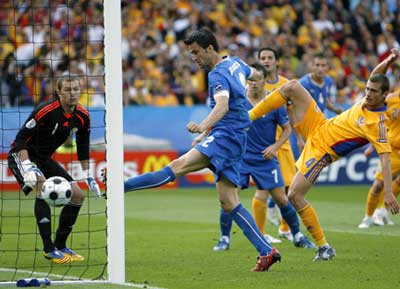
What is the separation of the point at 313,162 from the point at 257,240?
4.63 ft

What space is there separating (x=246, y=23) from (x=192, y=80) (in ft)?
12.0

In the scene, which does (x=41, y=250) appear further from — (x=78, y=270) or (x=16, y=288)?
(x=16, y=288)

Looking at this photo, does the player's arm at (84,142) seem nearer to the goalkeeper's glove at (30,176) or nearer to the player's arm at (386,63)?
the goalkeeper's glove at (30,176)

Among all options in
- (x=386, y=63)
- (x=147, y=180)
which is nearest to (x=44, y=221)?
(x=147, y=180)

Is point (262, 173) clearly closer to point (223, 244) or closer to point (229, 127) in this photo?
point (223, 244)

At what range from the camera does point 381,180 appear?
13938 mm

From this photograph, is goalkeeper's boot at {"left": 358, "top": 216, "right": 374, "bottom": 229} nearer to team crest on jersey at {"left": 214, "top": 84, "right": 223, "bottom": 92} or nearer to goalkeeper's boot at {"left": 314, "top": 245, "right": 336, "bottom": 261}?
goalkeeper's boot at {"left": 314, "top": 245, "right": 336, "bottom": 261}

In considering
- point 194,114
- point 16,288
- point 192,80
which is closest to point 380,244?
point 16,288

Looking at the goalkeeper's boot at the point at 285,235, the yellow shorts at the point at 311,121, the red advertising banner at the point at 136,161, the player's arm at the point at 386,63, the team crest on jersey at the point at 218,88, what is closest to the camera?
the team crest on jersey at the point at 218,88

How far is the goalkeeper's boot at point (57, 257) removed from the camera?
10234 millimetres

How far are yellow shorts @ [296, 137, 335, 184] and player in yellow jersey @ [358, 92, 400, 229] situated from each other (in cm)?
370

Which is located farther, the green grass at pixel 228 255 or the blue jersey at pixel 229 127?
the blue jersey at pixel 229 127

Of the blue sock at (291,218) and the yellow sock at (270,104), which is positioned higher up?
the yellow sock at (270,104)

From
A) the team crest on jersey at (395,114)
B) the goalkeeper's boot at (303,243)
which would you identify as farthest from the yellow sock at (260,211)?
the team crest on jersey at (395,114)
